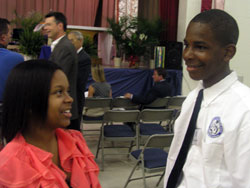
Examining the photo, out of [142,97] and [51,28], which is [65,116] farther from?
[142,97]

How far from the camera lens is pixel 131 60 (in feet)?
25.0

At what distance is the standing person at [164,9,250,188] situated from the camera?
1.09 m

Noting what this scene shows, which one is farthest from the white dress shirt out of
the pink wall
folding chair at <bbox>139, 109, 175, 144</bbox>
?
the pink wall

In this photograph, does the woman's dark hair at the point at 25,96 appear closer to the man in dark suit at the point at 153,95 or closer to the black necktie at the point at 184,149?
the black necktie at the point at 184,149

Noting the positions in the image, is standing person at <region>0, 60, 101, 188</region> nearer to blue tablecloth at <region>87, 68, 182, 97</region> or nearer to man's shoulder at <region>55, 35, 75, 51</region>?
man's shoulder at <region>55, 35, 75, 51</region>

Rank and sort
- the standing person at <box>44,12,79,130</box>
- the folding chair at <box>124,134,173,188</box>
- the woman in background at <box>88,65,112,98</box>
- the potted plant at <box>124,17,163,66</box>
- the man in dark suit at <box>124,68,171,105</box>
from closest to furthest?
the folding chair at <box>124,134,173,188</box> → the standing person at <box>44,12,79,130</box> → the man in dark suit at <box>124,68,171,105</box> → the woman in background at <box>88,65,112,98</box> → the potted plant at <box>124,17,163,66</box>

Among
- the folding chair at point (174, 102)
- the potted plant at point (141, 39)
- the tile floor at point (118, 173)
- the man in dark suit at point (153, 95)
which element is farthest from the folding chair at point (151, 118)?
the potted plant at point (141, 39)

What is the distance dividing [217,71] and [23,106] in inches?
30.7

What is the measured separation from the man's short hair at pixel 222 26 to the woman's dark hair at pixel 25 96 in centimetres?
67

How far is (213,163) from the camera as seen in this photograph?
1.14 metres

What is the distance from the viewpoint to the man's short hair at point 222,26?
1195mm

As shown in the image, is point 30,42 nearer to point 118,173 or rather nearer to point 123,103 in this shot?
point 123,103

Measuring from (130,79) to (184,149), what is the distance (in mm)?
5986

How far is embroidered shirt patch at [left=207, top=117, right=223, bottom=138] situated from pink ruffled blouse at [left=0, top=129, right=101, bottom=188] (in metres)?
0.59
